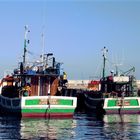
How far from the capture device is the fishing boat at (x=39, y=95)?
45.8 m

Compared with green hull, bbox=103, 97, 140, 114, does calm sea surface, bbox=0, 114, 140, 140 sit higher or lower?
lower

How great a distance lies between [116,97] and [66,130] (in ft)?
60.2

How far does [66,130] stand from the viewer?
1491 inches

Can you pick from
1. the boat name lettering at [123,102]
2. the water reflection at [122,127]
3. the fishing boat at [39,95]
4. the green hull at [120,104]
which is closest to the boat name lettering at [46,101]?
the fishing boat at [39,95]

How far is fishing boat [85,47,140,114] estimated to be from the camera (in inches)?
2151

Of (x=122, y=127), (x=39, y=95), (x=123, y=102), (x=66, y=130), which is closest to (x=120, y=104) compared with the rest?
(x=123, y=102)

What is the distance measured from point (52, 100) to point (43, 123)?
414cm

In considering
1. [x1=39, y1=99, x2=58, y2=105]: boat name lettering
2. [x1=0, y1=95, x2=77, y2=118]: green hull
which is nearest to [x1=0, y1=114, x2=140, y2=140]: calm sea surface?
[x1=0, y1=95, x2=77, y2=118]: green hull

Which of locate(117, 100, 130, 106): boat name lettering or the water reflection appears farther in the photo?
locate(117, 100, 130, 106): boat name lettering

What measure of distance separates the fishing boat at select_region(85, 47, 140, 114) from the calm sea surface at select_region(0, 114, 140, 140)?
659 centimetres

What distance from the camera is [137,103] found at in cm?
5506

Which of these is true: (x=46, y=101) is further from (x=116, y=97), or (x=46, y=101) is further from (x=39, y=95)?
(x=116, y=97)

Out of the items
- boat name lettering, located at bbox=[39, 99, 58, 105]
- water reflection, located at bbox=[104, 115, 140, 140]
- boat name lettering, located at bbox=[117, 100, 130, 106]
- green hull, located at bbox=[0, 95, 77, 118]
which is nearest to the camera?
water reflection, located at bbox=[104, 115, 140, 140]

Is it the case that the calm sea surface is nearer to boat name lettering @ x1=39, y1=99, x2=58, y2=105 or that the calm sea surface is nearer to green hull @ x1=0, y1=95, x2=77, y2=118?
green hull @ x1=0, y1=95, x2=77, y2=118
